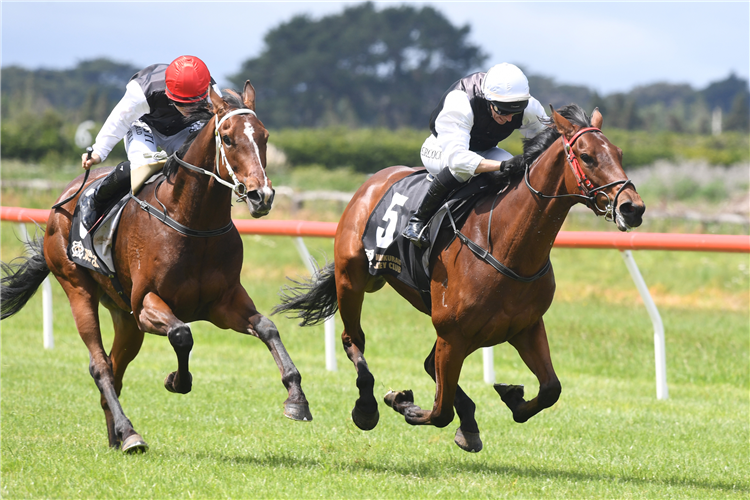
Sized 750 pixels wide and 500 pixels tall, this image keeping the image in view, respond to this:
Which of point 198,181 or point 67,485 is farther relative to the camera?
point 198,181

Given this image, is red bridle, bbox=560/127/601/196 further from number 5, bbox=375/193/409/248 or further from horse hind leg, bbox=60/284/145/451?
horse hind leg, bbox=60/284/145/451

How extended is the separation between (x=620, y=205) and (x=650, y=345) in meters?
5.06

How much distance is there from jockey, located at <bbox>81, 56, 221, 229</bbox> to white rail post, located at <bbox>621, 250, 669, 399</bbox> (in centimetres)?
365

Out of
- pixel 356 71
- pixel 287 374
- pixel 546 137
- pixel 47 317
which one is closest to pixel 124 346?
pixel 287 374

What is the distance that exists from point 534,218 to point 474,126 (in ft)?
2.73

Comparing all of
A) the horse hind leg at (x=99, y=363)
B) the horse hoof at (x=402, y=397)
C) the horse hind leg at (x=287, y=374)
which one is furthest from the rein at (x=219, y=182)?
the horse hoof at (x=402, y=397)

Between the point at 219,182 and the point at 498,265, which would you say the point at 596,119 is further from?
the point at 219,182

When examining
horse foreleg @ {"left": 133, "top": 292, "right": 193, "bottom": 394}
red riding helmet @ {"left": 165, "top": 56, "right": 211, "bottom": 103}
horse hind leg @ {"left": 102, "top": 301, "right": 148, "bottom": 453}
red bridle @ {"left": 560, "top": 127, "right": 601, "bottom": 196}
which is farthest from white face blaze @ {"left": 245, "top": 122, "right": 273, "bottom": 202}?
horse hind leg @ {"left": 102, "top": 301, "right": 148, "bottom": 453}

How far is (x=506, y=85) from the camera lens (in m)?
4.63

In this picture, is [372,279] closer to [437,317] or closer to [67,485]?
[437,317]

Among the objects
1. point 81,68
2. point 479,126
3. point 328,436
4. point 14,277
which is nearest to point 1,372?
point 14,277

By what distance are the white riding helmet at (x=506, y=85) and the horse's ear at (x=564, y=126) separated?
15.5 inches

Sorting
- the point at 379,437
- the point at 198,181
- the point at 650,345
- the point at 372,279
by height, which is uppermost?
the point at 198,181

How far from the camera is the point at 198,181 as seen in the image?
4.85 meters
